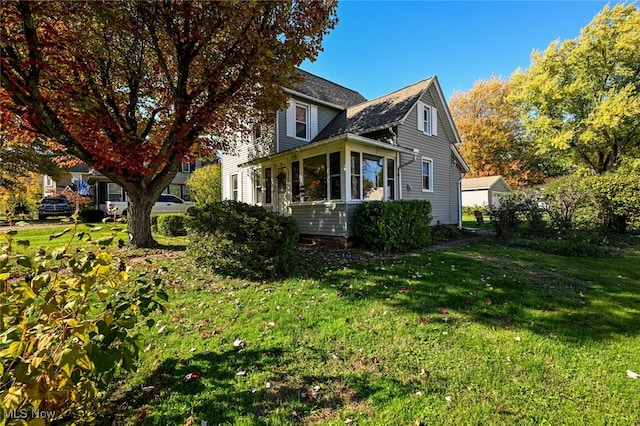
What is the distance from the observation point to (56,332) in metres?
1.78

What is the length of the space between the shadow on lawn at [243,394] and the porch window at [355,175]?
23.8 feet

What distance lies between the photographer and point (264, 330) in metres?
4.01

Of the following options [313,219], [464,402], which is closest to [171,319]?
[464,402]

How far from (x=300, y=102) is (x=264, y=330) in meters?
11.7

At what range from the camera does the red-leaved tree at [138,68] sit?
21.6ft

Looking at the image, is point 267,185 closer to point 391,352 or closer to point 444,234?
point 444,234

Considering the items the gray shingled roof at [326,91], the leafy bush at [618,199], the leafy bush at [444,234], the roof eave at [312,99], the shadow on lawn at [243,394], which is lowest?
the shadow on lawn at [243,394]

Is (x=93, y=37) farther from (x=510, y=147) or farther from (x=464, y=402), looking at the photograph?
(x=510, y=147)

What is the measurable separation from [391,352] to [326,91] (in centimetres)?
1493

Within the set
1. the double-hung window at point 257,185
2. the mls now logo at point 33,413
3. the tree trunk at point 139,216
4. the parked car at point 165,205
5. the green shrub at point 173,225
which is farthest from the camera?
the parked car at point 165,205

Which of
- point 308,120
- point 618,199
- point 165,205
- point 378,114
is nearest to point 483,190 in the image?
point 618,199

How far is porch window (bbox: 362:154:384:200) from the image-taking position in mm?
10502

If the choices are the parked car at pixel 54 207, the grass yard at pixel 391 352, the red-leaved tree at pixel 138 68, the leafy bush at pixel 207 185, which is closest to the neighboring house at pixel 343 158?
the red-leaved tree at pixel 138 68

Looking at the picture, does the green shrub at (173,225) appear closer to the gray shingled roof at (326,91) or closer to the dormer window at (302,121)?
the dormer window at (302,121)
